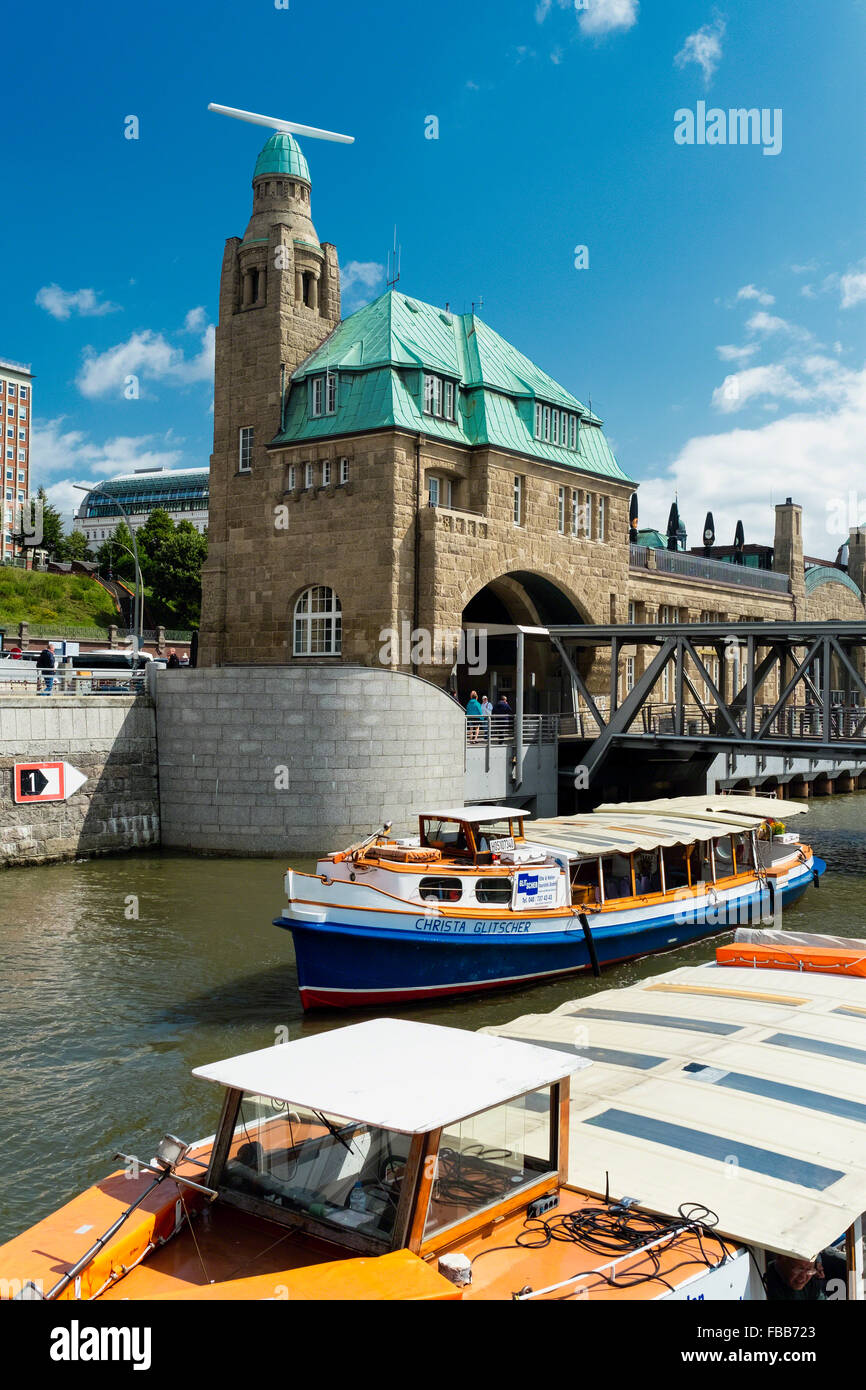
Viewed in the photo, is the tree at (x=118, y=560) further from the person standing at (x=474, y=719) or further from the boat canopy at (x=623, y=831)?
the boat canopy at (x=623, y=831)

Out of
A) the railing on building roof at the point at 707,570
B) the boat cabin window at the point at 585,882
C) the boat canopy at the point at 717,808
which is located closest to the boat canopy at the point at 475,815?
the boat cabin window at the point at 585,882

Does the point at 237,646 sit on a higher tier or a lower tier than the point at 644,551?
lower

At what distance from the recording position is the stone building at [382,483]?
38562 millimetres

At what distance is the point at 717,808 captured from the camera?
27.4 metres

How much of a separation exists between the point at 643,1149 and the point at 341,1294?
11.2ft

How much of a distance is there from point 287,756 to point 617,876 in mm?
11988

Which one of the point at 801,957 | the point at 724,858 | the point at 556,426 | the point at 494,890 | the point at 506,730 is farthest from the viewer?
the point at 556,426

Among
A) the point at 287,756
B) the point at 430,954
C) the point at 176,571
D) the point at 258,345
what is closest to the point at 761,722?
the point at 287,756

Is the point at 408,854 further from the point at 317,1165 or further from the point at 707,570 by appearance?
the point at 707,570

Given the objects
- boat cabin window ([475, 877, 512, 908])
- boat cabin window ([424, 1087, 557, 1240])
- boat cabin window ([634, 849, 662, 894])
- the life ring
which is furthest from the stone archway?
boat cabin window ([424, 1087, 557, 1240])

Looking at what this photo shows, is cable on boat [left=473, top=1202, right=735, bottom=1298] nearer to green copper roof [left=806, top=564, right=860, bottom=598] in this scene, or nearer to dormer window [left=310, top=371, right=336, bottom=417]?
dormer window [left=310, top=371, right=336, bottom=417]
